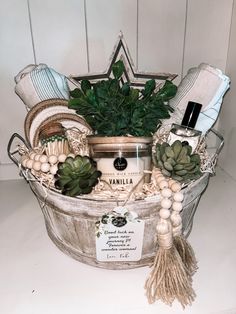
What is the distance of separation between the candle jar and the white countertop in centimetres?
16

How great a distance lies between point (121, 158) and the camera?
1.47 ft

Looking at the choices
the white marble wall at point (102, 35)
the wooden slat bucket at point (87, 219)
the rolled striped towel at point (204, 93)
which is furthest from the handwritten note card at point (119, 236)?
A: the white marble wall at point (102, 35)

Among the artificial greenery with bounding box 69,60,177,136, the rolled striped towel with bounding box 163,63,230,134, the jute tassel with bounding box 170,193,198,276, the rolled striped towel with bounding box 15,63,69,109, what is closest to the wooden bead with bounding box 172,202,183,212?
the jute tassel with bounding box 170,193,198,276

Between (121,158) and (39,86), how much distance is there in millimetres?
273

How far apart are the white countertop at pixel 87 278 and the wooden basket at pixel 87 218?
0.08ft

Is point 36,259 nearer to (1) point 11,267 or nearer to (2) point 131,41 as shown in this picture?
(1) point 11,267

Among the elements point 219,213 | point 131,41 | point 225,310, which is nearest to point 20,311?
point 225,310

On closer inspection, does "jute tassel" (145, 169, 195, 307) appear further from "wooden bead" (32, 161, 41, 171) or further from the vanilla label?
"wooden bead" (32, 161, 41, 171)

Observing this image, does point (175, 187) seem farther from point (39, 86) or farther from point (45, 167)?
point (39, 86)

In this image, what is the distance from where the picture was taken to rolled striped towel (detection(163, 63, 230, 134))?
60 centimetres

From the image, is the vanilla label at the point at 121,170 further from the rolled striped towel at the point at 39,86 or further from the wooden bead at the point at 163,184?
the rolled striped towel at the point at 39,86

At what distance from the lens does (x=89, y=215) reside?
1.43 ft

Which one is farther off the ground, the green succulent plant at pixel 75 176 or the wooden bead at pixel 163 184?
the green succulent plant at pixel 75 176

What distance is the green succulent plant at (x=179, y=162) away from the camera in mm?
437
